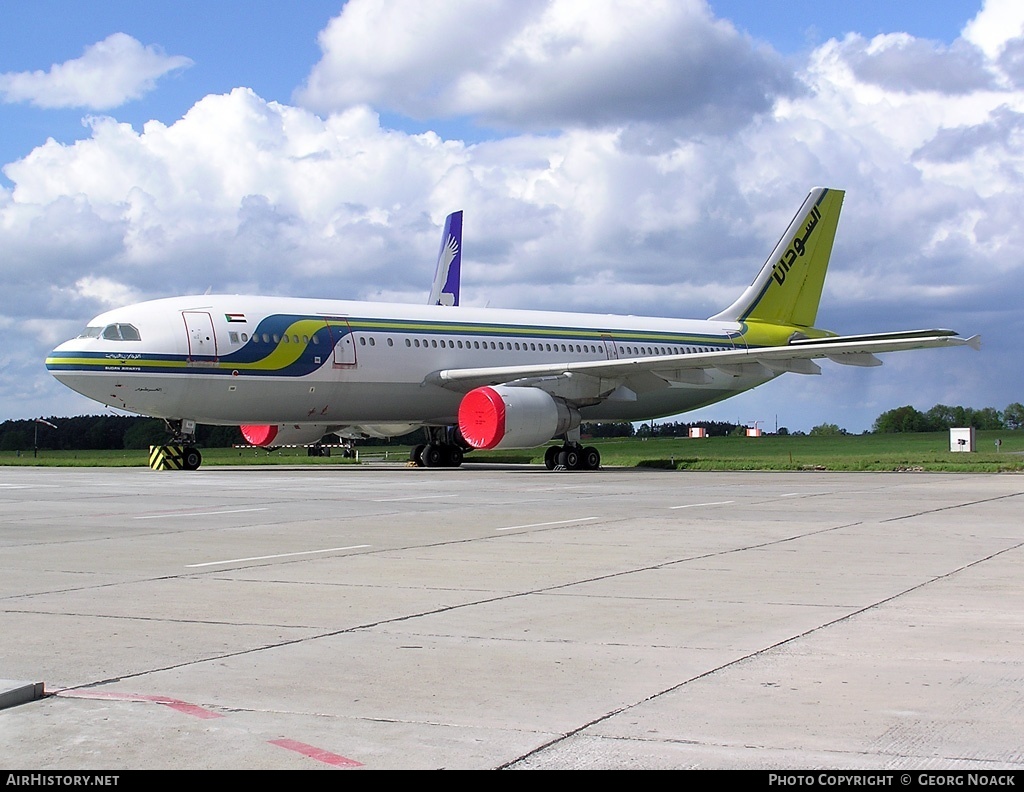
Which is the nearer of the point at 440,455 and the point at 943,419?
the point at 440,455

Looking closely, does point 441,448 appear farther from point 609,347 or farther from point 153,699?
point 153,699

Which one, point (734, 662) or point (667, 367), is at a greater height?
point (667, 367)

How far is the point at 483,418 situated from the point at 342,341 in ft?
12.8

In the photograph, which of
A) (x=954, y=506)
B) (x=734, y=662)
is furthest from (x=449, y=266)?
(x=734, y=662)

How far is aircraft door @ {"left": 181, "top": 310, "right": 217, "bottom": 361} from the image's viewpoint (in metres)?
26.9

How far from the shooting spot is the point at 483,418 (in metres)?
28.7

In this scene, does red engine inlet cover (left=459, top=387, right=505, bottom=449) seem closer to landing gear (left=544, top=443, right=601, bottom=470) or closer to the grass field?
landing gear (left=544, top=443, right=601, bottom=470)

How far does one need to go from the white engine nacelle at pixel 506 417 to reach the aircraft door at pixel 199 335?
601cm

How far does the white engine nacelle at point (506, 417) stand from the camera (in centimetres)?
2839

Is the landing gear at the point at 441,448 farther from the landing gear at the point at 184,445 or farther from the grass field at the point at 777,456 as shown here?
the landing gear at the point at 184,445

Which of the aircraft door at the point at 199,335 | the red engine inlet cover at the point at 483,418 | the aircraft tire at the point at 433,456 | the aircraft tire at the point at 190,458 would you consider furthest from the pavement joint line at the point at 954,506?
the aircraft tire at the point at 190,458

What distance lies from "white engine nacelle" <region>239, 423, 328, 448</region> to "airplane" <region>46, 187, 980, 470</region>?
0.16 ft

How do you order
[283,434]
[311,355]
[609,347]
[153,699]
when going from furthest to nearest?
[609,347]
[283,434]
[311,355]
[153,699]
